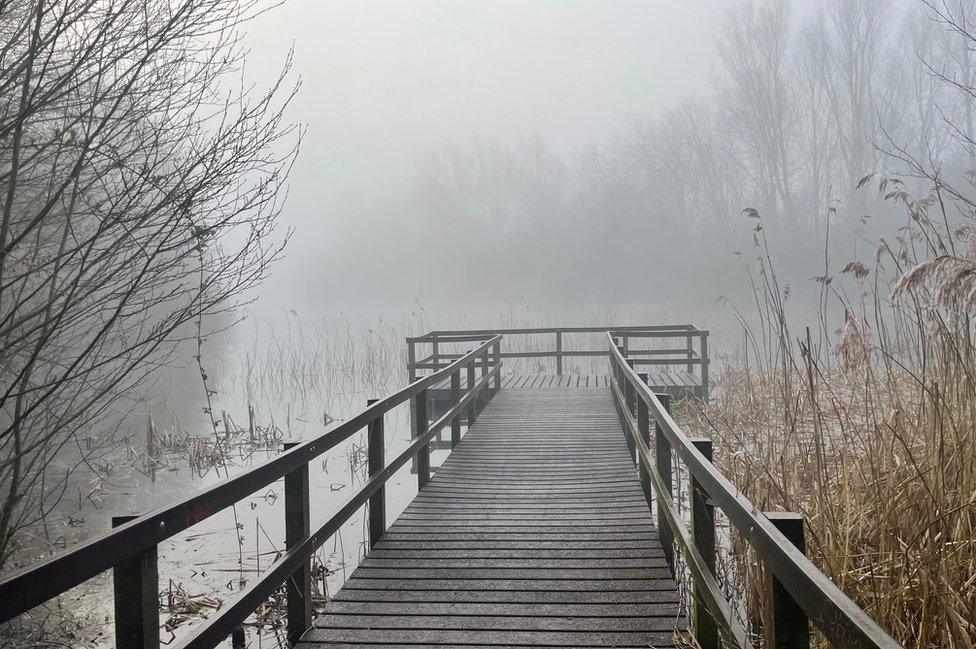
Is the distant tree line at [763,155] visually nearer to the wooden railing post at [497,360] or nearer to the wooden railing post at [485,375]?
the wooden railing post at [497,360]

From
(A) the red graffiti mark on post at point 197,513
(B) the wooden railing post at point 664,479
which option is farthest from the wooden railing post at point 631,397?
(A) the red graffiti mark on post at point 197,513

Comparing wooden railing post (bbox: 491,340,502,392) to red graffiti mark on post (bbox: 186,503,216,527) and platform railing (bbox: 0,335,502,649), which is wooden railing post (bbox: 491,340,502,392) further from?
red graffiti mark on post (bbox: 186,503,216,527)

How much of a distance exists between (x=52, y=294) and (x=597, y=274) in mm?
41109

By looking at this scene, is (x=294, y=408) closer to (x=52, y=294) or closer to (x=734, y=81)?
(x=52, y=294)

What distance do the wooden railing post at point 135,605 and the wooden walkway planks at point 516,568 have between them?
4.49ft

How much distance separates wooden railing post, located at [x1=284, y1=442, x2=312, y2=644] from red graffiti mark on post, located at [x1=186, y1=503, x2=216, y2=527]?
905mm

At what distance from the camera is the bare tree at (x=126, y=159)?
416 centimetres

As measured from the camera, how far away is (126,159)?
4344 millimetres

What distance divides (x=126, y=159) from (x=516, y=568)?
3.15 meters

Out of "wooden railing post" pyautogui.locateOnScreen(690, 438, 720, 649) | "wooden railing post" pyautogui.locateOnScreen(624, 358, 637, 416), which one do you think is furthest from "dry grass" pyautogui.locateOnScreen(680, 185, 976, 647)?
"wooden railing post" pyautogui.locateOnScreen(624, 358, 637, 416)

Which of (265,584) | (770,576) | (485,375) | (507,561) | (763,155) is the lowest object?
(507,561)

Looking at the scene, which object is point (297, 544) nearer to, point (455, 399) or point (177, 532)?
point (177, 532)

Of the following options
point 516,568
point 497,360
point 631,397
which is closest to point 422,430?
point 631,397

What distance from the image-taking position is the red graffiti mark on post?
8.25 ft
